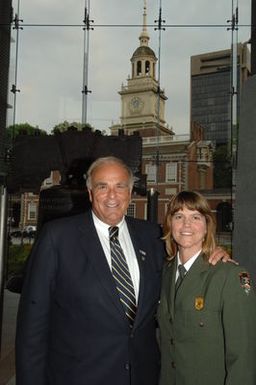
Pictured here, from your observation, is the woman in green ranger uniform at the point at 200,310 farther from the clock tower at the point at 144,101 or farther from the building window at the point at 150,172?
the building window at the point at 150,172

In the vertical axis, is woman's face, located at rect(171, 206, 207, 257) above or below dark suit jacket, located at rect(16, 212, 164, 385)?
above

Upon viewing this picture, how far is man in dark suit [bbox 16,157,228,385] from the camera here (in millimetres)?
1722

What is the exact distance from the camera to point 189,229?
178 cm

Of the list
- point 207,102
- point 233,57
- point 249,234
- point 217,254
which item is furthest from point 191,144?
point 217,254

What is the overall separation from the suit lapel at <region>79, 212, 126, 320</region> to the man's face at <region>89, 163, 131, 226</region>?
8 cm

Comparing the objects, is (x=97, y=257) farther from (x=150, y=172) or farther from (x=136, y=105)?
(x=150, y=172)

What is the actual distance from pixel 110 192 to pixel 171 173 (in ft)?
30.3

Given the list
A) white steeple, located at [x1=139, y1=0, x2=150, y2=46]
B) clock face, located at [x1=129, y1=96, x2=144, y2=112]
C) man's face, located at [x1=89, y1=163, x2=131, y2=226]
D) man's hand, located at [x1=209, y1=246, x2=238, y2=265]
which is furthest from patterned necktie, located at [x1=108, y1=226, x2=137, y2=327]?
white steeple, located at [x1=139, y1=0, x2=150, y2=46]

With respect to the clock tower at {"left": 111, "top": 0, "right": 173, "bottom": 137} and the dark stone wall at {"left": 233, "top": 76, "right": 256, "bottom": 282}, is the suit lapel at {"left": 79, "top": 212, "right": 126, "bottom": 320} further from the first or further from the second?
the clock tower at {"left": 111, "top": 0, "right": 173, "bottom": 137}

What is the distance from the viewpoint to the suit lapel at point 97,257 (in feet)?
5.69

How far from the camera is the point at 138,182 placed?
2908 mm

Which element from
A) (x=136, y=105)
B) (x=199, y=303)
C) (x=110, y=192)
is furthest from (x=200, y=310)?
(x=136, y=105)

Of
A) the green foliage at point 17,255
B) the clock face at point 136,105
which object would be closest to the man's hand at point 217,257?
the green foliage at point 17,255

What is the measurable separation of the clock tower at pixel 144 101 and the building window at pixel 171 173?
39.1 inches
